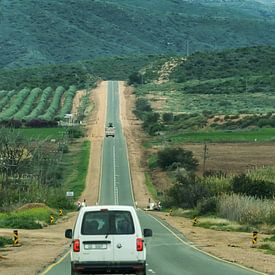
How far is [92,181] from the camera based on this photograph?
95.9 meters

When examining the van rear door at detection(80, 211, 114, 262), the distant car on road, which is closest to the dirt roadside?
the van rear door at detection(80, 211, 114, 262)

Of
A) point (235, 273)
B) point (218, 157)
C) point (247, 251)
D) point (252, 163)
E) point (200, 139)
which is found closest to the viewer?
point (235, 273)

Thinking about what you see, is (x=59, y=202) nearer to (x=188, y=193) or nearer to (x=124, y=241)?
(x=188, y=193)

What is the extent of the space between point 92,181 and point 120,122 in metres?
43.4

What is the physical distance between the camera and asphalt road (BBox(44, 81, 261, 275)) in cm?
2853

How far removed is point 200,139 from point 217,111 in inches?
1050

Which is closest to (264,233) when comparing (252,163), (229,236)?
(229,236)

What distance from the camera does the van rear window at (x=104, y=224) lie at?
21.6 m

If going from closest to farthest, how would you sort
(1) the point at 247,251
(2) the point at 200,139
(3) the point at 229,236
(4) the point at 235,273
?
(4) the point at 235,273, (1) the point at 247,251, (3) the point at 229,236, (2) the point at 200,139

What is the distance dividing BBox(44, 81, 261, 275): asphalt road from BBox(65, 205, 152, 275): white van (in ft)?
18.3

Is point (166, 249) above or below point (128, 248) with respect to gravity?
below

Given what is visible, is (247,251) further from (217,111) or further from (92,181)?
(217,111)

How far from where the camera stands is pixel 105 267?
21.5 meters

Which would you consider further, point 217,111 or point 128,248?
point 217,111
